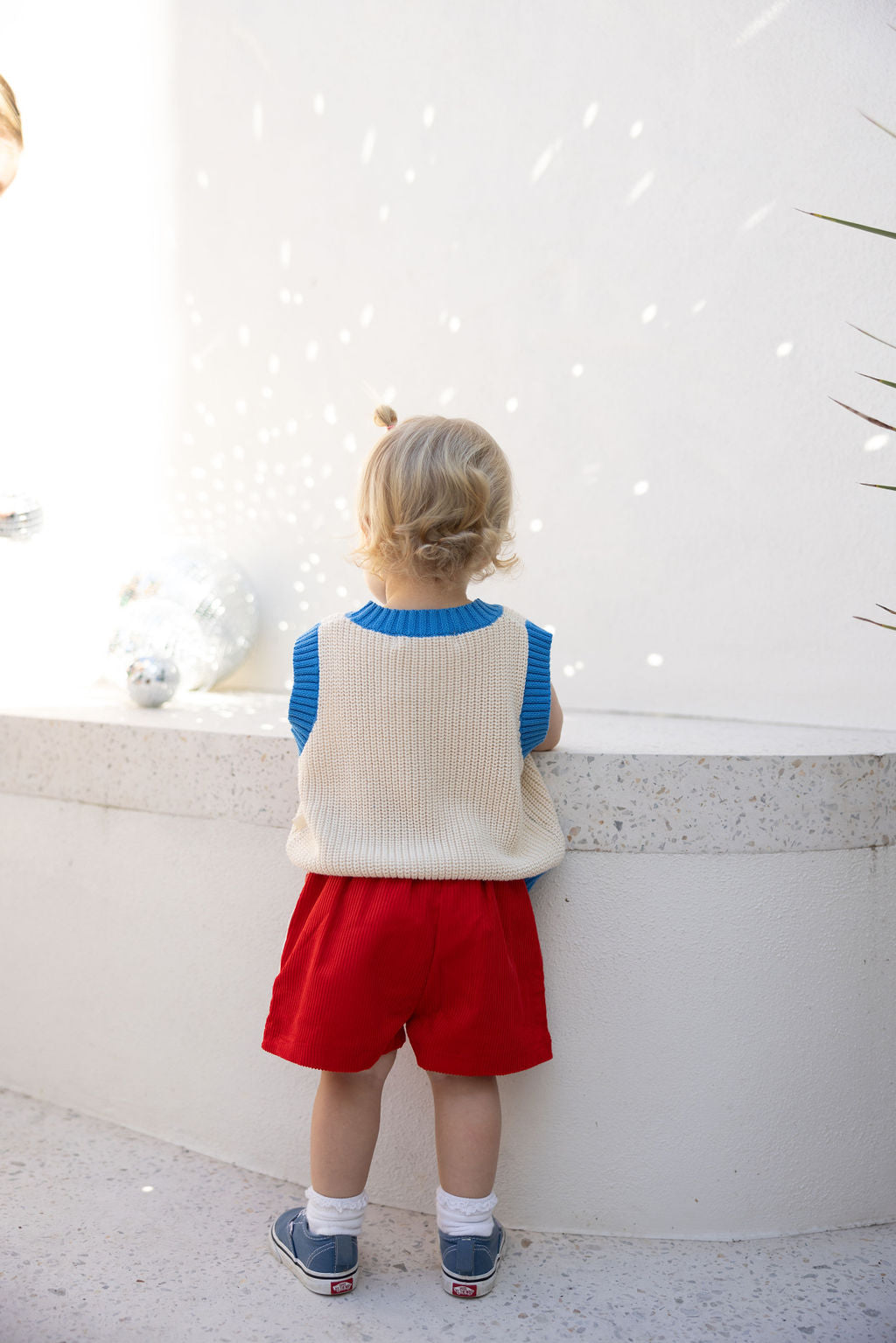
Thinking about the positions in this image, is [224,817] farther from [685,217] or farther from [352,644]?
[685,217]

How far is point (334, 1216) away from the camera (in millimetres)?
1316

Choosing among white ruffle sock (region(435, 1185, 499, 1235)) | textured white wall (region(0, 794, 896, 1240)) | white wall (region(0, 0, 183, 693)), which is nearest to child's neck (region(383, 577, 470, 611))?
textured white wall (region(0, 794, 896, 1240))

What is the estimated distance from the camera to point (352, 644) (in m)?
1.33

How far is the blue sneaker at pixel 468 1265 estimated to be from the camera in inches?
50.7

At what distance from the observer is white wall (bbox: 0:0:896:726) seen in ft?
6.03

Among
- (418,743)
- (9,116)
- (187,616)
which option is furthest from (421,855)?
(9,116)

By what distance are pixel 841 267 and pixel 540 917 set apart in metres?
1.17

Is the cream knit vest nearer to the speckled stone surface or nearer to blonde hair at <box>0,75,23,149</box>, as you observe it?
the speckled stone surface

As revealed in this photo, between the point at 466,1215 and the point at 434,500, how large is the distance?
2.76 ft

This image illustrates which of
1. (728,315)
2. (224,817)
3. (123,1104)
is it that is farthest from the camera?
(728,315)

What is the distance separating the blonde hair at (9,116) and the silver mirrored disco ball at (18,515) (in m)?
0.87

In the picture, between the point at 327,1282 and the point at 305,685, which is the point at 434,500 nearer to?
the point at 305,685

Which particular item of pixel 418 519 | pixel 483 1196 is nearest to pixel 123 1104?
pixel 483 1196

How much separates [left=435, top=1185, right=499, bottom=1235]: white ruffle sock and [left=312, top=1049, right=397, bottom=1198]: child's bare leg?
104 mm
